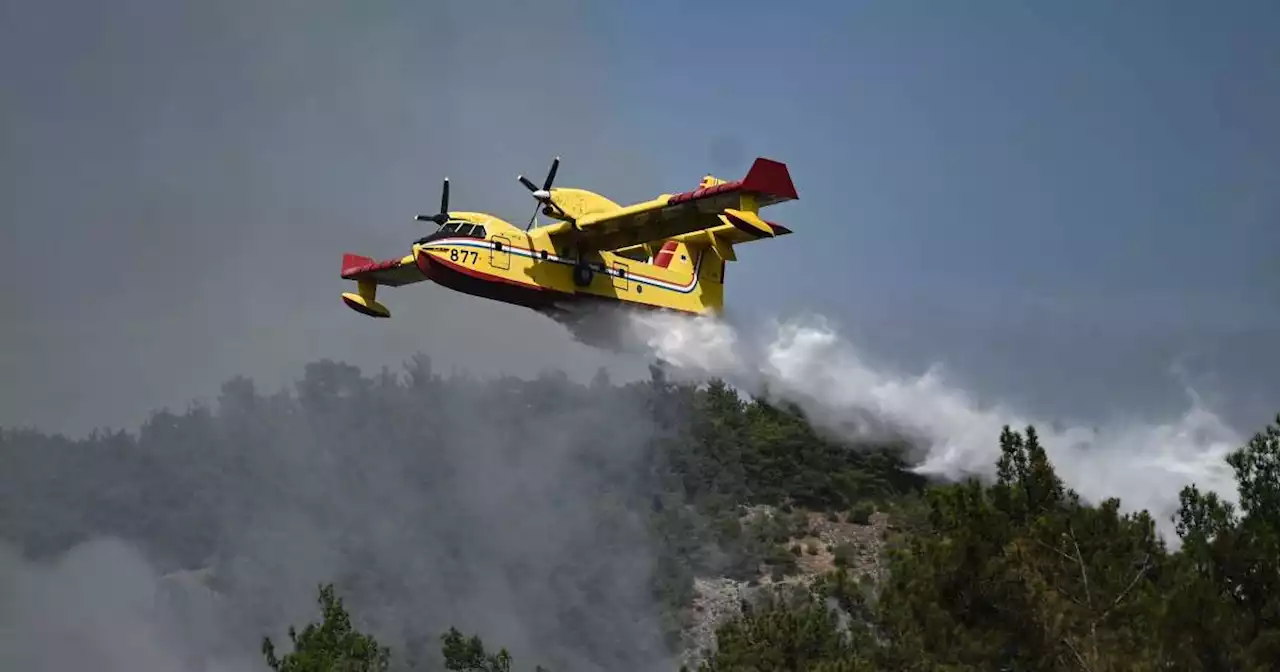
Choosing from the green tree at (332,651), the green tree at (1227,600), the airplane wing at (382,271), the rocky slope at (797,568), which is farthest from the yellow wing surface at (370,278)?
the green tree at (1227,600)

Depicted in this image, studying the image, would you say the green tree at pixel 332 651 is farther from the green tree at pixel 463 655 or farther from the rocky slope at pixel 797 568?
the rocky slope at pixel 797 568

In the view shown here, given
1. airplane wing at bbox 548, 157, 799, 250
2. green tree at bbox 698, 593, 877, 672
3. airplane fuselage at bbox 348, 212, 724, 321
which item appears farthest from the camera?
airplane fuselage at bbox 348, 212, 724, 321

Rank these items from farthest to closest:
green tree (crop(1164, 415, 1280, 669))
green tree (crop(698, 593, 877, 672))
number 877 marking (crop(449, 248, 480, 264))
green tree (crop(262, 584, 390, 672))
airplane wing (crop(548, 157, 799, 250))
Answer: green tree (crop(262, 584, 390, 672)), number 877 marking (crop(449, 248, 480, 264)), airplane wing (crop(548, 157, 799, 250)), green tree (crop(698, 593, 877, 672)), green tree (crop(1164, 415, 1280, 669))

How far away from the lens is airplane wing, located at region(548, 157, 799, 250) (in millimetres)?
29531

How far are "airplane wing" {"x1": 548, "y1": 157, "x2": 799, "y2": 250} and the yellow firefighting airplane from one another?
0.07ft

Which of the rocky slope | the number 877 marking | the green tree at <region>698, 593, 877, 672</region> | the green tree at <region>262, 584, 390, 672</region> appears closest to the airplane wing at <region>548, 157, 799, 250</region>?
the number 877 marking

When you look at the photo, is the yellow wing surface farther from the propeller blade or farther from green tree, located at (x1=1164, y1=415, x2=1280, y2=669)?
green tree, located at (x1=1164, y1=415, x2=1280, y2=669)

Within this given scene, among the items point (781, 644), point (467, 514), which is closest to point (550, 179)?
point (781, 644)

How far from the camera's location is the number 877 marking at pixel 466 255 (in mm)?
31156

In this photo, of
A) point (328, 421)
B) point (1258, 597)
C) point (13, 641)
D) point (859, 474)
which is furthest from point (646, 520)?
point (1258, 597)

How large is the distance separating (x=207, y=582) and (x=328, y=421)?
915cm

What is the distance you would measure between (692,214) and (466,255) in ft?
15.9

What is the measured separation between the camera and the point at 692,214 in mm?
31609

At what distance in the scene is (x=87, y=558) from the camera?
5222 centimetres
